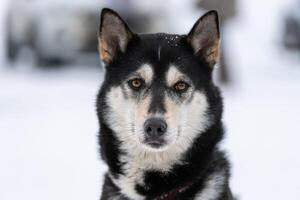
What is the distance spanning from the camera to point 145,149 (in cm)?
489

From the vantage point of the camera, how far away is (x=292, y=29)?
68.8 ft

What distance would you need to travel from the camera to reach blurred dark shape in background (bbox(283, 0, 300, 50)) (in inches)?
821

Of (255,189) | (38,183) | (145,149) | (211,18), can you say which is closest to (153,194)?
(145,149)

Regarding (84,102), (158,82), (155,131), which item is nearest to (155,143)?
(155,131)

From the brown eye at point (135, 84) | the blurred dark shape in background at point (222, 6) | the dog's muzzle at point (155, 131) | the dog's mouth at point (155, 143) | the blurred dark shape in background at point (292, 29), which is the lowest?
the blurred dark shape in background at point (292, 29)

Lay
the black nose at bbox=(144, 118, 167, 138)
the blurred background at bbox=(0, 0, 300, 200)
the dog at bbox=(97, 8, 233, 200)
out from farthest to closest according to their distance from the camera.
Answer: the blurred background at bbox=(0, 0, 300, 200), the dog at bbox=(97, 8, 233, 200), the black nose at bbox=(144, 118, 167, 138)

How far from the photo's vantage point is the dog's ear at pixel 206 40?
5.07m

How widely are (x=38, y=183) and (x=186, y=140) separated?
123 inches

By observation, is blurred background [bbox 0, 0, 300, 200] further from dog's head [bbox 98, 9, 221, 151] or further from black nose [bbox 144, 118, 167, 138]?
black nose [bbox 144, 118, 167, 138]

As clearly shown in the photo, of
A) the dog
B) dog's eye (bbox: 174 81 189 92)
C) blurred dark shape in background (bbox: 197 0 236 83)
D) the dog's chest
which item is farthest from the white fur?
blurred dark shape in background (bbox: 197 0 236 83)

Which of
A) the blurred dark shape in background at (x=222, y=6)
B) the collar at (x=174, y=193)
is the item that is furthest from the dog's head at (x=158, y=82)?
the blurred dark shape in background at (x=222, y=6)

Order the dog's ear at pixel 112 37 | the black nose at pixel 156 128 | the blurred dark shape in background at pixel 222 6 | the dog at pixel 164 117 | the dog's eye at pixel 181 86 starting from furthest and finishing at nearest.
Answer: the blurred dark shape in background at pixel 222 6 < the dog's ear at pixel 112 37 < the dog's eye at pixel 181 86 < the dog at pixel 164 117 < the black nose at pixel 156 128

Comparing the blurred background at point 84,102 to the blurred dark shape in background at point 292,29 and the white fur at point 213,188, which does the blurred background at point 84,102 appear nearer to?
the blurred dark shape in background at point 292,29

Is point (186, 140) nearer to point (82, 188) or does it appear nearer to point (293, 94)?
point (82, 188)
